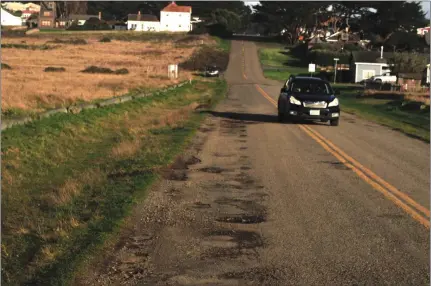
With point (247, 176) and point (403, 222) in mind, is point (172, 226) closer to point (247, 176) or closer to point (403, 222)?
point (403, 222)

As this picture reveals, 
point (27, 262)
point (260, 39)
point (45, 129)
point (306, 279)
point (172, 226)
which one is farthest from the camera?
point (260, 39)

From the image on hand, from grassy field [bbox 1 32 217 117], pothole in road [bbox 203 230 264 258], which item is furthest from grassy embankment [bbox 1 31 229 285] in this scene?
grassy field [bbox 1 32 217 117]

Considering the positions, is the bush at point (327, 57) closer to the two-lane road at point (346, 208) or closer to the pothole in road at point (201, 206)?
the two-lane road at point (346, 208)

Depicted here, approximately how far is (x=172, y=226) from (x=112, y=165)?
5465 mm

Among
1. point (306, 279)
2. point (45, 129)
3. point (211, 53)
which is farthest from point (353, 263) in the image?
point (211, 53)

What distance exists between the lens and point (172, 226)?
24.6ft

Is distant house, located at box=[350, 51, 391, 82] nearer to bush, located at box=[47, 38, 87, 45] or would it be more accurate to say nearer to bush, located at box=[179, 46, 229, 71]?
bush, located at box=[179, 46, 229, 71]

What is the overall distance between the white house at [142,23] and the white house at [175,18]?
172 cm

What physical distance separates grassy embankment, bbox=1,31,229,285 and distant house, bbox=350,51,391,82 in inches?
2307

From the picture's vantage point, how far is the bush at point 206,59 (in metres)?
80.3

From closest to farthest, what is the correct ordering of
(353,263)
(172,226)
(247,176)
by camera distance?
(353,263), (172,226), (247,176)

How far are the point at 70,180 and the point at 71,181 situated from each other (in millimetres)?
222

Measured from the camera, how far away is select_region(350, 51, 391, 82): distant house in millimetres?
77312

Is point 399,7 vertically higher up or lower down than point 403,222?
higher up
